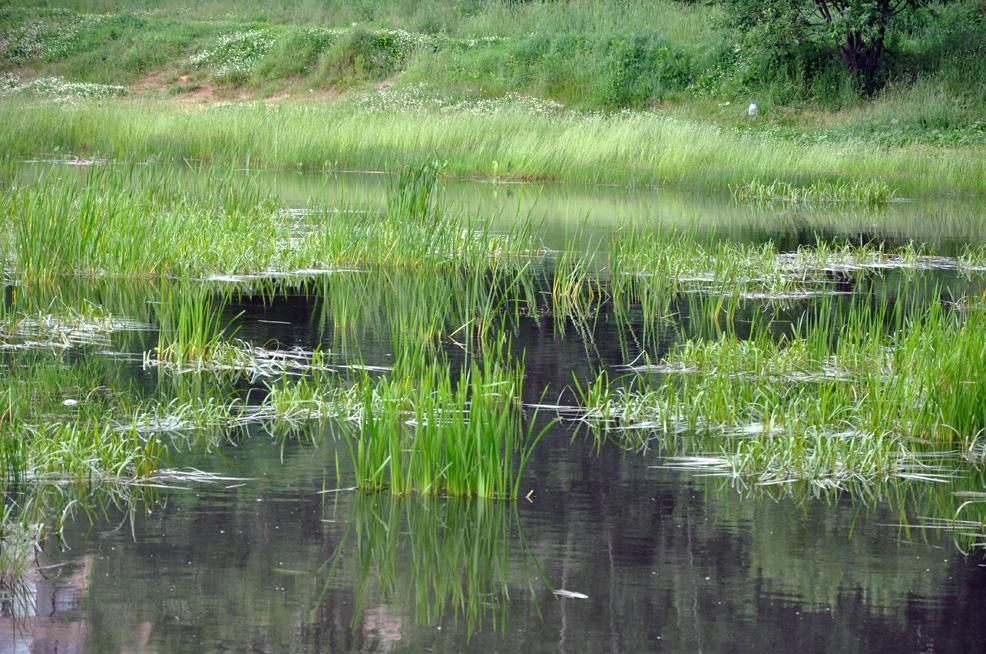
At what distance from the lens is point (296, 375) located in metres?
6.34

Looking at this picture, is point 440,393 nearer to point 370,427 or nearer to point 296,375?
point 370,427

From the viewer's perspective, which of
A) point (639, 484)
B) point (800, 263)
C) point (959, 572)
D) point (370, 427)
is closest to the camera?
point (959, 572)

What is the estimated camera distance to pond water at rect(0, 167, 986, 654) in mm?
3385

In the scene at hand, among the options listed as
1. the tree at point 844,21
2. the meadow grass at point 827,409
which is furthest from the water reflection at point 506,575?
the tree at point 844,21

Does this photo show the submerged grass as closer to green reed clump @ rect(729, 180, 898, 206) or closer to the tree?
green reed clump @ rect(729, 180, 898, 206)

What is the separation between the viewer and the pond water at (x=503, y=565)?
338cm

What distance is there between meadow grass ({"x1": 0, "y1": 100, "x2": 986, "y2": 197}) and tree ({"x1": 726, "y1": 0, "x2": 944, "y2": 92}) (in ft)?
15.4

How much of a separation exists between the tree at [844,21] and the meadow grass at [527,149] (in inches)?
185

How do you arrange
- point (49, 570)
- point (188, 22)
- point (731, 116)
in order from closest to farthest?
point (49, 570) < point (731, 116) < point (188, 22)

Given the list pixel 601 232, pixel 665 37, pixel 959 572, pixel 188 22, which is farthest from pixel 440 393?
pixel 188 22

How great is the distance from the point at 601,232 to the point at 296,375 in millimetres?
7507

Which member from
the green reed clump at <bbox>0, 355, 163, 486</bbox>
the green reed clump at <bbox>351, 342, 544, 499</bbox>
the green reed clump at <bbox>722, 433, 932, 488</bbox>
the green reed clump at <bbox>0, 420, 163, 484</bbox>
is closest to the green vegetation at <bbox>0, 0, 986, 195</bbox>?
the green reed clump at <bbox>0, 355, 163, 486</bbox>

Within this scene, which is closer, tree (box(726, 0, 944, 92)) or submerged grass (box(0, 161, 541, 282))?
submerged grass (box(0, 161, 541, 282))

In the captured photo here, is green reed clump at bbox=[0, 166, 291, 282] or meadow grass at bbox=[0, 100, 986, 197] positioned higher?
green reed clump at bbox=[0, 166, 291, 282]
